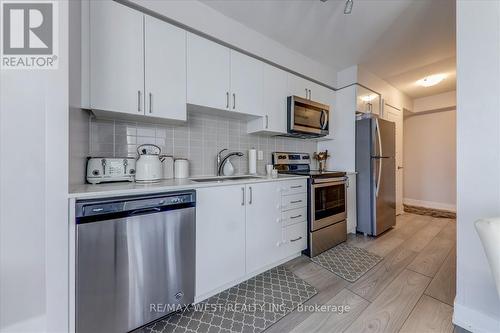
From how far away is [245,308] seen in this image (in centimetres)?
143

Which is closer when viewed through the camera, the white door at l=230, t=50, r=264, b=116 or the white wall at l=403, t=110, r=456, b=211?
the white door at l=230, t=50, r=264, b=116

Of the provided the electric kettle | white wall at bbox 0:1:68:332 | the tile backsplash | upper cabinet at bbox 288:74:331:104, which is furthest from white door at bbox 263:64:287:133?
white wall at bbox 0:1:68:332

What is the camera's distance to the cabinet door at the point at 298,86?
245 centimetres

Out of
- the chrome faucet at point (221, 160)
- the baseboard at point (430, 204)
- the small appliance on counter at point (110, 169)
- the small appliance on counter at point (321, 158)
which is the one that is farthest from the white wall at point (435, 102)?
the small appliance on counter at point (110, 169)

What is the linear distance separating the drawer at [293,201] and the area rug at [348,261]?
604 millimetres

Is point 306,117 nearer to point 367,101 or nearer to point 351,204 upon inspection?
point 367,101

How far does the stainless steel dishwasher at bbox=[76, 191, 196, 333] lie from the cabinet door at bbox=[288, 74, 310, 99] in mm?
1829

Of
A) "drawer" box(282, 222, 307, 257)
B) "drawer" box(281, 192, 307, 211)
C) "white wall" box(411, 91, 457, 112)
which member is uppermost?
"white wall" box(411, 91, 457, 112)

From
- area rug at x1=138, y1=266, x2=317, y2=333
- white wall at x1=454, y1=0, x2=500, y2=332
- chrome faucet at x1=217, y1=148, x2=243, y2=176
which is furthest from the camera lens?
chrome faucet at x1=217, y1=148, x2=243, y2=176

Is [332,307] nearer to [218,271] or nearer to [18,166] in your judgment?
[218,271]

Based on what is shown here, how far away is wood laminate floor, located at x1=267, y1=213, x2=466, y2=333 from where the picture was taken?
129 cm

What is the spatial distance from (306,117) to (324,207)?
44.2 inches

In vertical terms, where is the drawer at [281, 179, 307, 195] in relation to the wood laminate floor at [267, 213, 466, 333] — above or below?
above

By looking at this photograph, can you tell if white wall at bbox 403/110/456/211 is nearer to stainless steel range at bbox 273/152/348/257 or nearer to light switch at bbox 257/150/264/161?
stainless steel range at bbox 273/152/348/257
